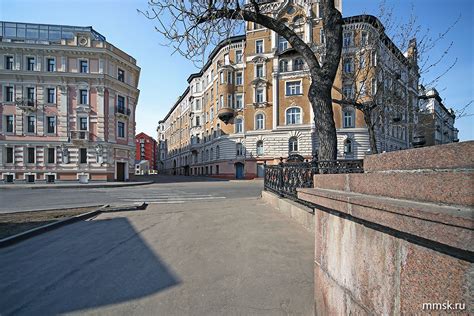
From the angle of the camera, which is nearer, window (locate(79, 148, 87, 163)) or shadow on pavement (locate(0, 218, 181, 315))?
shadow on pavement (locate(0, 218, 181, 315))

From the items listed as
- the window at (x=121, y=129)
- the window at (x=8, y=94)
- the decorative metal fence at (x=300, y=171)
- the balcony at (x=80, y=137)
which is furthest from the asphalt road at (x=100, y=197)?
the window at (x=8, y=94)

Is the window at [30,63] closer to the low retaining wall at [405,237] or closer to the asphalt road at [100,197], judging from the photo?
the asphalt road at [100,197]

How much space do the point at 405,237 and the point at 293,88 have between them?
32650 mm

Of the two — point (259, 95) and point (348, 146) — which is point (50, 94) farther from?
point (348, 146)

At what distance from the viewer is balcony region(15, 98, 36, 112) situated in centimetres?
2584

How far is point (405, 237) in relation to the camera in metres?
1.27

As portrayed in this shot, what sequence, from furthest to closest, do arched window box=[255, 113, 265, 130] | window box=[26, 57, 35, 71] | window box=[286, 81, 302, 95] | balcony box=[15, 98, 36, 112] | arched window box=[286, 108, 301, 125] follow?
arched window box=[255, 113, 265, 130], window box=[286, 81, 302, 95], arched window box=[286, 108, 301, 125], window box=[26, 57, 35, 71], balcony box=[15, 98, 36, 112]

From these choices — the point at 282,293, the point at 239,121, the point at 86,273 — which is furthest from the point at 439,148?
the point at 239,121

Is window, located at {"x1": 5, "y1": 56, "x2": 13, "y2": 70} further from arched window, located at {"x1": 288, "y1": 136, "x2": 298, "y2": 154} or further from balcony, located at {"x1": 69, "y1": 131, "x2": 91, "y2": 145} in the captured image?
arched window, located at {"x1": 288, "y1": 136, "x2": 298, "y2": 154}

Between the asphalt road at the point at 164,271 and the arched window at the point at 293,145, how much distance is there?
25878mm

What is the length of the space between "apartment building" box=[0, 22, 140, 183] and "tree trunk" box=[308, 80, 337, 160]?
2673cm

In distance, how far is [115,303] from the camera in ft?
8.71

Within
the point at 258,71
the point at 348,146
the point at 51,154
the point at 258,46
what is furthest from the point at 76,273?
the point at 258,46

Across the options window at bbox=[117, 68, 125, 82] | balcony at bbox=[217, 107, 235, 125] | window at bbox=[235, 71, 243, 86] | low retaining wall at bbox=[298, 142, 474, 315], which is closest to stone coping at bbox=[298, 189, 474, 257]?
low retaining wall at bbox=[298, 142, 474, 315]
